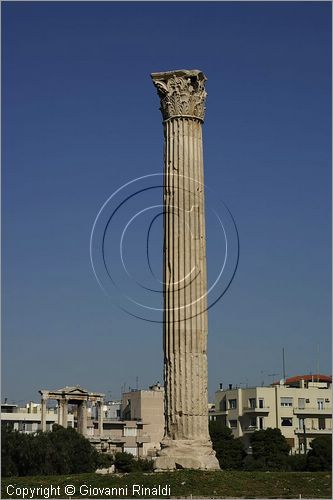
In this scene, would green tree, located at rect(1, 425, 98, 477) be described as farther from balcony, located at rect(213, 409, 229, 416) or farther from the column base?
balcony, located at rect(213, 409, 229, 416)

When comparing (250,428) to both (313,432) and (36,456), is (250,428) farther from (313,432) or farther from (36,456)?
(36,456)

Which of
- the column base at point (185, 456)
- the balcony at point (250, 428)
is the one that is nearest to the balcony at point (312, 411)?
the balcony at point (250, 428)

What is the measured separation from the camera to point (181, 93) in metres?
33.2

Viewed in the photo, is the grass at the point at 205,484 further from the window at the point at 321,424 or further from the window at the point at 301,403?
the window at the point at 321,424

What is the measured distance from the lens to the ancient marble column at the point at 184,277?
101 feet

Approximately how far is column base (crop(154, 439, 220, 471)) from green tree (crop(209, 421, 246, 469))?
5207 cm

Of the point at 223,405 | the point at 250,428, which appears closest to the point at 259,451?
the point at 250,428

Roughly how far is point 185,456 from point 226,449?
56.2 meters

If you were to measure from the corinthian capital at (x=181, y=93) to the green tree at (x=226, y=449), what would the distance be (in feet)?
175

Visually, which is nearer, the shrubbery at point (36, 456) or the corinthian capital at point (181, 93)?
the corinthian capital at point (181, 93)

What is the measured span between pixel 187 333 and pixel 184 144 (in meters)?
6.49

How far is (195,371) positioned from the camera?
31109 millimetres

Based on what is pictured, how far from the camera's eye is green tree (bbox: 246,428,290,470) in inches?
3258

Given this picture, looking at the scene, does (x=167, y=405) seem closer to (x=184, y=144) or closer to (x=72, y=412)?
(x=184, y=144)
